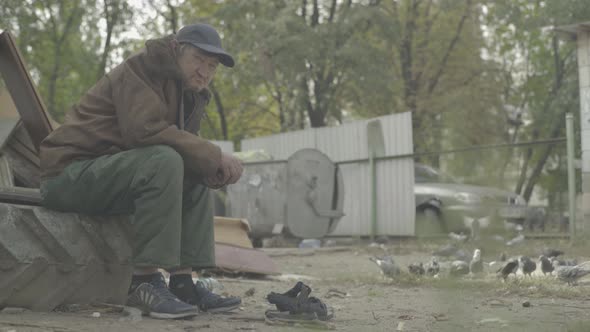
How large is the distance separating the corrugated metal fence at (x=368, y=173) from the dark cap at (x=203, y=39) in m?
Answer: 9.36

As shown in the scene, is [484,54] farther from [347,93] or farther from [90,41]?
[90,41]

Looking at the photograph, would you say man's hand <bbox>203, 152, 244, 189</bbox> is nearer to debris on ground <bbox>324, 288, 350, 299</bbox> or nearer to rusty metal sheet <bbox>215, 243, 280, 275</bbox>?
debris on ground <bbox>324, 288, 350, 299</bbox>

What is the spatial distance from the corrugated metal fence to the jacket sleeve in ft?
30.9

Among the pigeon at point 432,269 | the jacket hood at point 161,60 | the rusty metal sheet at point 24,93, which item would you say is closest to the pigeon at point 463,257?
the pigeon at point 432,269

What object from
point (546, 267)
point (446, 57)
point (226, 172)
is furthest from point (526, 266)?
point (446, 57)

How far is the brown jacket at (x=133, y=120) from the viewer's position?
369 cm

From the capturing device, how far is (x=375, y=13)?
20000 mm

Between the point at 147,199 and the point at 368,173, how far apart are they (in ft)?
35.3

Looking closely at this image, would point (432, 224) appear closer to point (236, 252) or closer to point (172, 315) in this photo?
point (172, 315)

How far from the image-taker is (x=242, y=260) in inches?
272

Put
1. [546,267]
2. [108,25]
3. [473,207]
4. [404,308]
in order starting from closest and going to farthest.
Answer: [473,207]
[404,308]
[546,267]
[108,25]

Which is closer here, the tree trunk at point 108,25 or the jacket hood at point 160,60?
the jacket hood at point 160,60

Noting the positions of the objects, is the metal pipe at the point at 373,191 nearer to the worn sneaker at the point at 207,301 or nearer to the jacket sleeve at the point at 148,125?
the worn sneaker at the point at 207,301

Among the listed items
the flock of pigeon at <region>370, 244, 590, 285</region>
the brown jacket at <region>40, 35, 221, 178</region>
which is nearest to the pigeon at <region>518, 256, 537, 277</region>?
the flock of pigeon at <region>370, 244, 590, 285</region>
